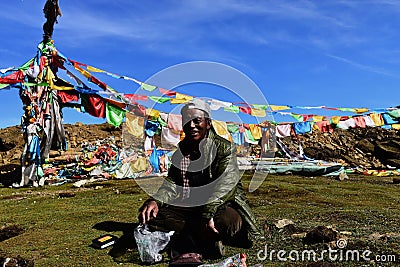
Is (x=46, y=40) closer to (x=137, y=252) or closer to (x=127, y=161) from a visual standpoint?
(x=127, y=161)

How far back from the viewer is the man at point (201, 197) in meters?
5.03

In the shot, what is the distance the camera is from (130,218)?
7637mm

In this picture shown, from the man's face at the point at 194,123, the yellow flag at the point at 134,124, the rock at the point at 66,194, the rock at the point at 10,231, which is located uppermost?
the yellow flag at the point at 134,124

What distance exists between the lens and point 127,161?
1678cm

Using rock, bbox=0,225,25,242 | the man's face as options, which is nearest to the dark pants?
the man's face

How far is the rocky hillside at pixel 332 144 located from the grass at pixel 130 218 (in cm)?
1238

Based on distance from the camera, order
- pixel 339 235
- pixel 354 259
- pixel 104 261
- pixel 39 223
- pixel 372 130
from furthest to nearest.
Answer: pixel 372 130, pixel 39 223, pixel 339 235, pixel 104 261, pixel 354 259

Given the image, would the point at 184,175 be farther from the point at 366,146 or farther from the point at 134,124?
the point at 366,146

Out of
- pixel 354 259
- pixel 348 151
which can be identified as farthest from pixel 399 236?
pixel 348 151

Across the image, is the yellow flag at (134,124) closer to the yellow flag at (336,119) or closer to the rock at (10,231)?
the yellow flag at (336,119)

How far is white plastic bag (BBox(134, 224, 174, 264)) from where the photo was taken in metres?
4.96

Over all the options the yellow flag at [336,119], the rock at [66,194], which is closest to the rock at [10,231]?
the rock at [66,194]

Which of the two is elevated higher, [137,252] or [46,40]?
[46,40]

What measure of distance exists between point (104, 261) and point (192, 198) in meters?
1.31
